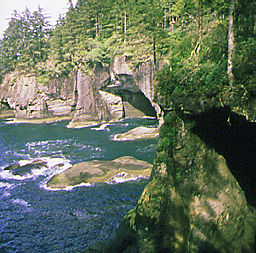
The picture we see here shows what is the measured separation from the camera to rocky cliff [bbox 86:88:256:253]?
704 cm

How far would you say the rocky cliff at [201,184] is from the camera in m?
7.04

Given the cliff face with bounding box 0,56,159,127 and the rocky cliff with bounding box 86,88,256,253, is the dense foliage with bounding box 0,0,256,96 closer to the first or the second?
the rocky cliff with bounding box 86,88,256,253

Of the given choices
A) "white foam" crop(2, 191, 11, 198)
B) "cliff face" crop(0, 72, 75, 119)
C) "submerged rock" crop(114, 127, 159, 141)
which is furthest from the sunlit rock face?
"white foam" crop(2, 191, 11, 198)

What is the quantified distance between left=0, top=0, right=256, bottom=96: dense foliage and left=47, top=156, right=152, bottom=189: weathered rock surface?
37.1 ft

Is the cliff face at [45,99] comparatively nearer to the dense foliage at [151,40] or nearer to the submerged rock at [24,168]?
the dense foliage at [151,40]

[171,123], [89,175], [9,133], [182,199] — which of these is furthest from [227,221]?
[9,133]

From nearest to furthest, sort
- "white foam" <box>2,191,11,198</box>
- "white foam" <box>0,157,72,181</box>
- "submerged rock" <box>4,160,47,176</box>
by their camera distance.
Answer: "white foam" <box>2,191,11,198</box> < "white foam" <box>0,157,72,181</box> < "submerged rock" <box>4,160,47,176</box>

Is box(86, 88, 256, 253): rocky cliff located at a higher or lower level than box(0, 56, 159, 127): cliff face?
lower

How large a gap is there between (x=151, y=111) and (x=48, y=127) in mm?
21323

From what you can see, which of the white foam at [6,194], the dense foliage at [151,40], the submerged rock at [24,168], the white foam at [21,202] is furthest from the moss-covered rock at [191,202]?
the submerged rock at [24,168]

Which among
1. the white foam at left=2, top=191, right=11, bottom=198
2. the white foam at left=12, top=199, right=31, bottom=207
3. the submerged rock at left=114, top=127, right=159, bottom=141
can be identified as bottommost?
the white foam at left=12, top=199, right=31, bottom=207

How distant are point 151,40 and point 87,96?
19.5 metres

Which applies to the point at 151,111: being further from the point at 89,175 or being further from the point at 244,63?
the point at 244,63

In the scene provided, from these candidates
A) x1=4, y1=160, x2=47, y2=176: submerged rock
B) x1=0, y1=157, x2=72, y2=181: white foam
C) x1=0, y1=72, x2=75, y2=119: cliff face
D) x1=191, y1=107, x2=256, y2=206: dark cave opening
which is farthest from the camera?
x1=0, y1=72, x2=75, y2=119: cliff face
